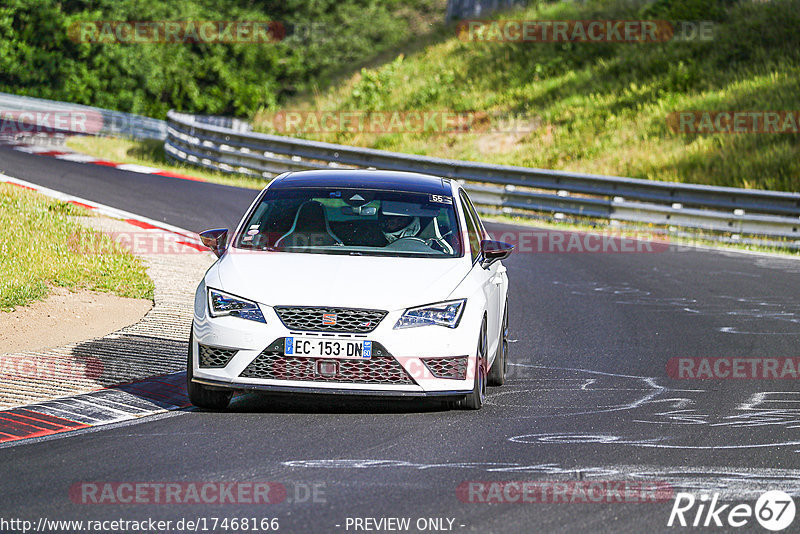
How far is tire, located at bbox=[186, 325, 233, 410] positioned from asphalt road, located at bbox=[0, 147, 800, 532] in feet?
0.40

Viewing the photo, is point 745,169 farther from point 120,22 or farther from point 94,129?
point 120,22

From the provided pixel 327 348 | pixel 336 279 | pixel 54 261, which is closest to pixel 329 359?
pixel 327 348

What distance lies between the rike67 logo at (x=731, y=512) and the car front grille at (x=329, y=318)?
2370mm

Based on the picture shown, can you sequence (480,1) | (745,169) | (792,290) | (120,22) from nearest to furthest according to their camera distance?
(792,290) < (745,169) < (480,1) < (120,22)

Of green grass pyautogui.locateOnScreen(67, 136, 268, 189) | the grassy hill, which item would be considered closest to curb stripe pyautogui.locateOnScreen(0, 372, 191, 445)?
green grass pyautogui.locateOnScreen(67, 136, 268, 189)

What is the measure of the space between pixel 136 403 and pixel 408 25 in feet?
215

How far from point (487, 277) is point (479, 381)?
3.08 feet

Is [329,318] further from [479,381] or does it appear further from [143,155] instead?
[143,155]

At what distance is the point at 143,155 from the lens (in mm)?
32188

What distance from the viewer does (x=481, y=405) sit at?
27.1 ft

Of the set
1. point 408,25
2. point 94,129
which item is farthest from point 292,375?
point 408,25

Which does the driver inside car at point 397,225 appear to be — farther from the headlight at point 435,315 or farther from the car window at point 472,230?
the headlight at point 435,315

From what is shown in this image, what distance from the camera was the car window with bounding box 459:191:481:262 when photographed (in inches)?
347

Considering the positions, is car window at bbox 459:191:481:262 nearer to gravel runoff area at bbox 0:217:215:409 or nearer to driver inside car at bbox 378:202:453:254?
driver inside car at bbox 378:202:453:254
